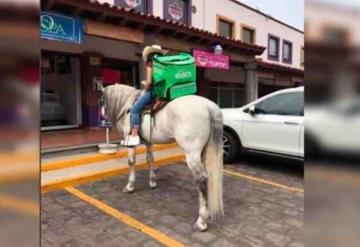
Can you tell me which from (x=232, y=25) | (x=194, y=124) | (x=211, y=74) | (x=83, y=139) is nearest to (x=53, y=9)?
(x=83, y=139)

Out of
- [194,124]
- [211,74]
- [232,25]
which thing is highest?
[232,25]

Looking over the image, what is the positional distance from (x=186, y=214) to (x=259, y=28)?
54.6 feet

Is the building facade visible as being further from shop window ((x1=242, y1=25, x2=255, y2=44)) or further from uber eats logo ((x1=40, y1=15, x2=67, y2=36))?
shop window ((x1=242, y1=25, x2=255, y2=44))

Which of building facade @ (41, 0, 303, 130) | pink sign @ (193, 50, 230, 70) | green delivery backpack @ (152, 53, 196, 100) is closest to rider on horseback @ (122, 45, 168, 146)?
green delivery backpack @ (152, 53, 196, 100)

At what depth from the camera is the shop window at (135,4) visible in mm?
10859

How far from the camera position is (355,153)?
0.76 meters

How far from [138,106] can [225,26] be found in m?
12.7

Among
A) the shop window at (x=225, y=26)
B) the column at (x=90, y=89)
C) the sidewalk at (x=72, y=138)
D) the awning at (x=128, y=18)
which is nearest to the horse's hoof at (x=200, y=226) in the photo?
the sidewalk at (x=72, y=138)

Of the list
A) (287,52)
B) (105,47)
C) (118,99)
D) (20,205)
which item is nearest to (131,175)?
(118,99)

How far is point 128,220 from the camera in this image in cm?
408

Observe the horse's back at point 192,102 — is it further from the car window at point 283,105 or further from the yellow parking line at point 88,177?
the car window at point 283,105

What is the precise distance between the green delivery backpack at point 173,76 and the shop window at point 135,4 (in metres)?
7.19

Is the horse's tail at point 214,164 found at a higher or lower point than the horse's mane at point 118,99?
lower

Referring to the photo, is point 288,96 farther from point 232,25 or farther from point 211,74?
point 232,25
